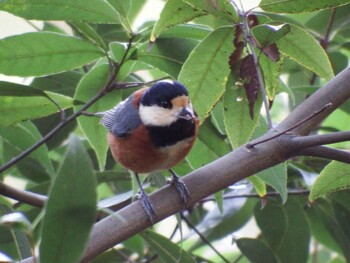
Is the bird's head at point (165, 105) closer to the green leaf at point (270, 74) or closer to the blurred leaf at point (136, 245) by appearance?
the green leaf at point (270, 74)

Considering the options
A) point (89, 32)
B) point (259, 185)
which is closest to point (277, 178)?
point (259, 185)

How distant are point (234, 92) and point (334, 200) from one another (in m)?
0.46

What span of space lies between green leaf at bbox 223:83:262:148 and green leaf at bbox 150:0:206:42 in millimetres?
157

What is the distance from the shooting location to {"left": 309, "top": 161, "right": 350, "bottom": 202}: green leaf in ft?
3.83

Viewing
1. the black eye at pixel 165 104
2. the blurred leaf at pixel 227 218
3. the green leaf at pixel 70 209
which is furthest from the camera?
the blurred leaf at pixel 227 218

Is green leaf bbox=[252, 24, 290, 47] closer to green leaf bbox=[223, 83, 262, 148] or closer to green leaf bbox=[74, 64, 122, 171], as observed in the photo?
green leaf bbox=[223, 83, 262, 148]

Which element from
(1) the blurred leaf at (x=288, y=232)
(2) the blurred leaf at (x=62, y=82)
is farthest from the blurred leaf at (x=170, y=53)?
(1) the blurred leaf at (x=288, y=232)

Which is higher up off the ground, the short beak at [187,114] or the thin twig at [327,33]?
the thin twig at [327,33]

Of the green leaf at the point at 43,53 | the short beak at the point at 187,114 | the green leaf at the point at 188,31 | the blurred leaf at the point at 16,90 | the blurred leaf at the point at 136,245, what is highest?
the green leaf at the point at 188,31

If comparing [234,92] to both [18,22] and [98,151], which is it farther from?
[18,22]

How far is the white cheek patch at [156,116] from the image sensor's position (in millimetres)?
1362

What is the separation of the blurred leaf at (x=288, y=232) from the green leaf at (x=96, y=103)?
1.41 feet

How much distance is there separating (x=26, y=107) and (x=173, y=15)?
0.28 metres

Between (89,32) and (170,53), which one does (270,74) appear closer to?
(170,53)
